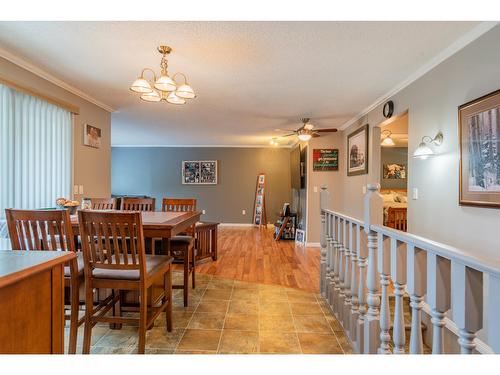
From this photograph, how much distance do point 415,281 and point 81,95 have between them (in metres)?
3.93

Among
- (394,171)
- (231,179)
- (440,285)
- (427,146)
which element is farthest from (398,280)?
(231,179)

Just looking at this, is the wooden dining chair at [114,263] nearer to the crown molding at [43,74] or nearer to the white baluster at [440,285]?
the white baluster at [440,285]

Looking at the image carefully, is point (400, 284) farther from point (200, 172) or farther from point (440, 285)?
point (200, 172)

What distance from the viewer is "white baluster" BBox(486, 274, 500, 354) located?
0.70 meters

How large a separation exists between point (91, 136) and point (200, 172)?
414 cm

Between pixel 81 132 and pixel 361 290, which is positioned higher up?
pixel 81 132

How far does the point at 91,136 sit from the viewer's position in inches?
145

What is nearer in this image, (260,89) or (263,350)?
(263,350)

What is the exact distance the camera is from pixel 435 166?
2441 millimetres

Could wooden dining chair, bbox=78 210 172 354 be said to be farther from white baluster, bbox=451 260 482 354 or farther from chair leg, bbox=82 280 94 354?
white baluster, bbox=451 260 482 354

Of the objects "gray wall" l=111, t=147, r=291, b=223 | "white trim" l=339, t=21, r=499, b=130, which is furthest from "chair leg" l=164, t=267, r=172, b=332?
"gray wall" l=111, t=147, r=291, b=223

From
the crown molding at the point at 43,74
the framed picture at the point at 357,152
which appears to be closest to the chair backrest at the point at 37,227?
the crown molding at the point at 43,74

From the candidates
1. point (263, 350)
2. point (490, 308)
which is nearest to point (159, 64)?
point (263, 350)
